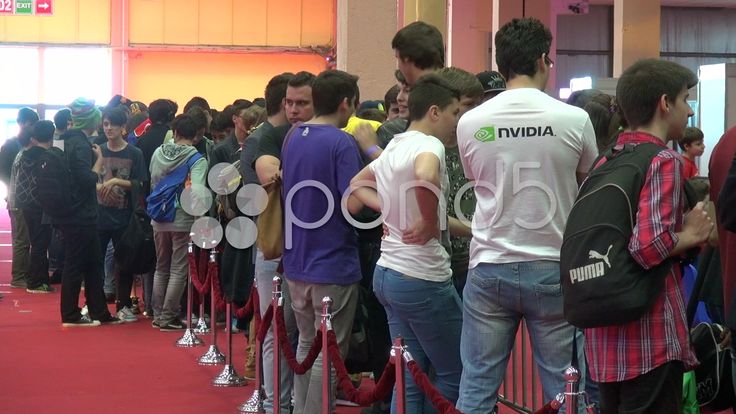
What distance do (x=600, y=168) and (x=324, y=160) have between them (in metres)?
2.04

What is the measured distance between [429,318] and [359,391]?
459 millimetres

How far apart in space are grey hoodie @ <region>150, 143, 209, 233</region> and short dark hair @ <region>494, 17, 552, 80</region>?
18.8 feet

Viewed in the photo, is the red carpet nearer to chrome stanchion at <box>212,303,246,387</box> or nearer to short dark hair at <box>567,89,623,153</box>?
chrome stanchion at <box>212,303,246,387</box>

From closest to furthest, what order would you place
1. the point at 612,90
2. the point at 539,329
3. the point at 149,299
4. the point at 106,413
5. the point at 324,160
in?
the point at 539,329 < the point at 324,160 < the point at 106,413 < the point at 612,90 < the point at 149,299

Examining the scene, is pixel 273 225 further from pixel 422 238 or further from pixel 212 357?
pixel 212 357

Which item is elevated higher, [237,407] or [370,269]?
[370,269]

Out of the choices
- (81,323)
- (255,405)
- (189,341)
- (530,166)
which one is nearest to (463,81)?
(530,166)

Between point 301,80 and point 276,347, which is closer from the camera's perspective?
point 301,80

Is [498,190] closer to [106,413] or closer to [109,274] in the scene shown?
[106,413]

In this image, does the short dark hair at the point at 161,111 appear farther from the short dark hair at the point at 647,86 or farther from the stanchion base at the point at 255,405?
the short dark hair at the point at 647,86

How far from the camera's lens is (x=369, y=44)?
1156cm

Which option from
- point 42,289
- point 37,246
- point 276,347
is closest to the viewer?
point 276,347

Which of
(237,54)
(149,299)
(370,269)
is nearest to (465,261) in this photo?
(370,269)

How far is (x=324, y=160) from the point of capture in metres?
5.25
